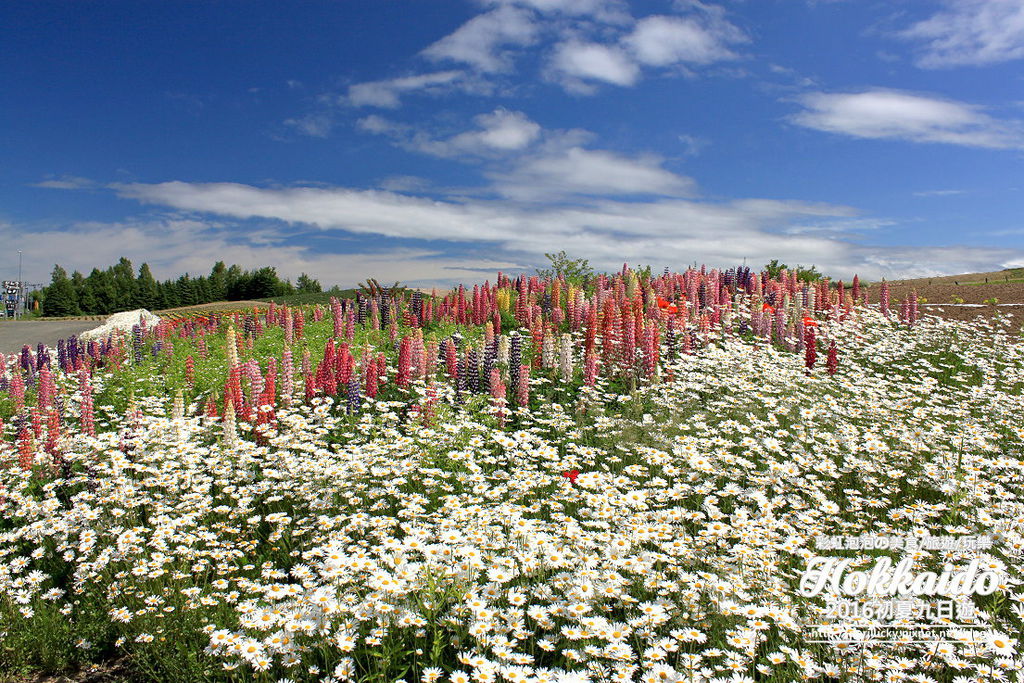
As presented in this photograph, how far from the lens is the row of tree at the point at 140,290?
235ft

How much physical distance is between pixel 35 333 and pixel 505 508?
21.7 meters

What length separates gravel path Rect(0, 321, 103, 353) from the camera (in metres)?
18.4

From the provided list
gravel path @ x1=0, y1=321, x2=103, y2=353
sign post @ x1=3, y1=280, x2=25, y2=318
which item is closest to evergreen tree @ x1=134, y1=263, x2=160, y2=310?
sign post @ x1=3, y1=280, x2=25, y2=318

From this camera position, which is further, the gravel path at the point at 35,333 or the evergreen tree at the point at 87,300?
the evergreen tree at the point at 87,300

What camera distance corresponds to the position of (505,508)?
16.6ft

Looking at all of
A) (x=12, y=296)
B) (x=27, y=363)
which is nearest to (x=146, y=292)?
(x=12, y=296)

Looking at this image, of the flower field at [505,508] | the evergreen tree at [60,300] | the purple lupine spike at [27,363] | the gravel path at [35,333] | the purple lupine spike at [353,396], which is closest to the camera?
the flower field at [505,508]

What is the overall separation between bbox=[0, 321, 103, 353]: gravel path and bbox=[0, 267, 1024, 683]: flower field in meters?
6.87

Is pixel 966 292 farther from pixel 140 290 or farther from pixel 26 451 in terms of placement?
pixel 140 290

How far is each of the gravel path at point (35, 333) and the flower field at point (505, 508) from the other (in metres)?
6.87

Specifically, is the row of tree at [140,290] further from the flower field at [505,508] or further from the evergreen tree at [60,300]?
the flower field at [505,508]

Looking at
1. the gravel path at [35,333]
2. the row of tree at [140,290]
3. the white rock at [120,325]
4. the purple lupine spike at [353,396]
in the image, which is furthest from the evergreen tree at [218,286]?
the purple lupine spike at [353,396]

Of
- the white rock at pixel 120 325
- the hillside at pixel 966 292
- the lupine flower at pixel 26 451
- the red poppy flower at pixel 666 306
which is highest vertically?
the hillside at pixel 966 292

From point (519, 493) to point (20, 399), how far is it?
28.1 ft
